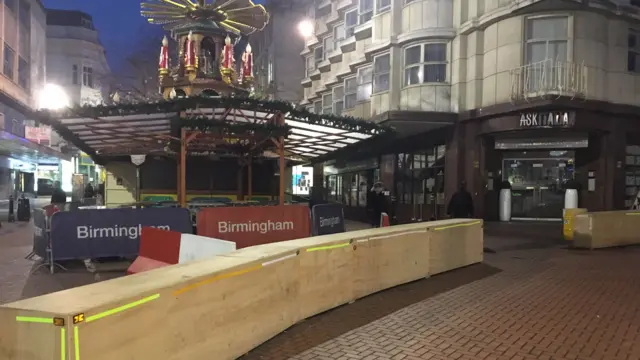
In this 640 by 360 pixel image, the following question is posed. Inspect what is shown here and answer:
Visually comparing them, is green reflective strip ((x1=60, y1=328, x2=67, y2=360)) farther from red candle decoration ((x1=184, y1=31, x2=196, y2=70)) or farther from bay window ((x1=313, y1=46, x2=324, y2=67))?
bay window ((x1=313, y1=46, x2=324, y2=67))

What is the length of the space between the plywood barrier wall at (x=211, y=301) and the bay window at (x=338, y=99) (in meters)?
18.2

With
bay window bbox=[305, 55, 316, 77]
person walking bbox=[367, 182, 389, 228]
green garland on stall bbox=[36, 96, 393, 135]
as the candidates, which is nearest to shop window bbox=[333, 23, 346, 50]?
bay window bbox=[305, 55, 316, 77]

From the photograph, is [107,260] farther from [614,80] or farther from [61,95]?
[61,95]

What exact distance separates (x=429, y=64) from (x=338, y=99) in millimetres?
7986


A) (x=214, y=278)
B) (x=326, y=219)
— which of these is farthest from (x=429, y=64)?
(x=214, y=278)

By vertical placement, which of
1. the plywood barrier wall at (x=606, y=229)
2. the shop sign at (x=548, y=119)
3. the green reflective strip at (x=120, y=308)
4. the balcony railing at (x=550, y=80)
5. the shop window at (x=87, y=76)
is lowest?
the plywood barrier wall at (x=606, y=229)

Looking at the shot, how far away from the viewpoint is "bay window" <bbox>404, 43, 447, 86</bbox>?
63.5 ft

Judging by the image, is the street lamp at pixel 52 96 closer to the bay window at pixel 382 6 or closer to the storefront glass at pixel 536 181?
the bay window at pixel 382 6

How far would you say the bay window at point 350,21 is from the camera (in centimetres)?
2533

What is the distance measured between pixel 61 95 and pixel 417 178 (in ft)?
112

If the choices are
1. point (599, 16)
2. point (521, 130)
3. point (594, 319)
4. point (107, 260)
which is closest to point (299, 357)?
point (594, 319)

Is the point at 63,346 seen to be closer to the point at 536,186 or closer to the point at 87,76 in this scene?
the point at 536,186

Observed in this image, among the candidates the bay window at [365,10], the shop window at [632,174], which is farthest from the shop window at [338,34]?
the shop window at [632,174]

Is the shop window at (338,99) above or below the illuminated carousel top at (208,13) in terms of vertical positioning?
below
